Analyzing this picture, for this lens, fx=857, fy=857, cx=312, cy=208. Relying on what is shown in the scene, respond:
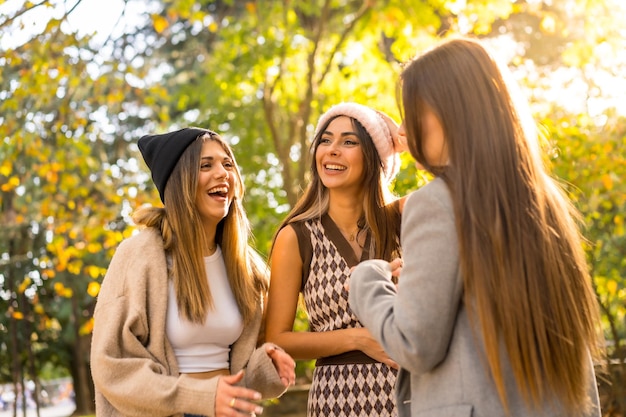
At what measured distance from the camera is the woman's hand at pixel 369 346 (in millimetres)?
3359

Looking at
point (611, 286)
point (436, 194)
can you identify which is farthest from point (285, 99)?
point (436, 194)

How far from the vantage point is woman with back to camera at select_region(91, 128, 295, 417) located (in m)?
2.98

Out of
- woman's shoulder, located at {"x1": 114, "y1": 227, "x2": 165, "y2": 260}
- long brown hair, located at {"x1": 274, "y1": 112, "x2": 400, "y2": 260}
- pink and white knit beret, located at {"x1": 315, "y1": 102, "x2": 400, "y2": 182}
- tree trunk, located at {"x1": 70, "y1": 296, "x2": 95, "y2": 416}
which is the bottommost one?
tree trunk, located at {"x1": 70, "y1": 296, "x2": 95, "y2": 416}

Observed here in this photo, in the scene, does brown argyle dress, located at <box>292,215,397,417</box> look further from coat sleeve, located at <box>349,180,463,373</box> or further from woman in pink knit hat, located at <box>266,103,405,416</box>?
coat sleeve, located at <box>349,180,463,373</box>

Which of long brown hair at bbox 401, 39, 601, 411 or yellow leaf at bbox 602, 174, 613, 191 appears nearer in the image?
long brown hair at bbox 401, 39, 601, 411

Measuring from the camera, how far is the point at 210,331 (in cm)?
326

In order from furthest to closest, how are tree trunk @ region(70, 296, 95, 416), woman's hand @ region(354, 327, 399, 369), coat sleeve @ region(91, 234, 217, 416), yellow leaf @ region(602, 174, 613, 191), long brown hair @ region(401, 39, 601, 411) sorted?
tree trunk @ region(70, 296, 95, 416) → yellow leaf @ region(602, 174, 613, 191) → woman's hand @ region(354, 327, 399, 369) → coat sleeve @ region(91, 234, 217, 416) → long brown hair @ region(401, 39, 601, 411)

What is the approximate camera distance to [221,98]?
10.6 meters

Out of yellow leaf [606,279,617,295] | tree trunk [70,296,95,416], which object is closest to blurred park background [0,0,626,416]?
yellow leaf [606,279,617,295]

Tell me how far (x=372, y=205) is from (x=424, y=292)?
1.58 meters

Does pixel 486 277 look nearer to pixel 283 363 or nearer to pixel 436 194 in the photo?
pixel 436 194

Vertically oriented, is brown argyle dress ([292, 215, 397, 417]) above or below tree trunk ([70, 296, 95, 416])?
above

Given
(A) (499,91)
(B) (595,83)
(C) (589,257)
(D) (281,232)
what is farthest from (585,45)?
(A) (499,91)

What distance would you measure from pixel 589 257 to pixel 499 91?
545cm
